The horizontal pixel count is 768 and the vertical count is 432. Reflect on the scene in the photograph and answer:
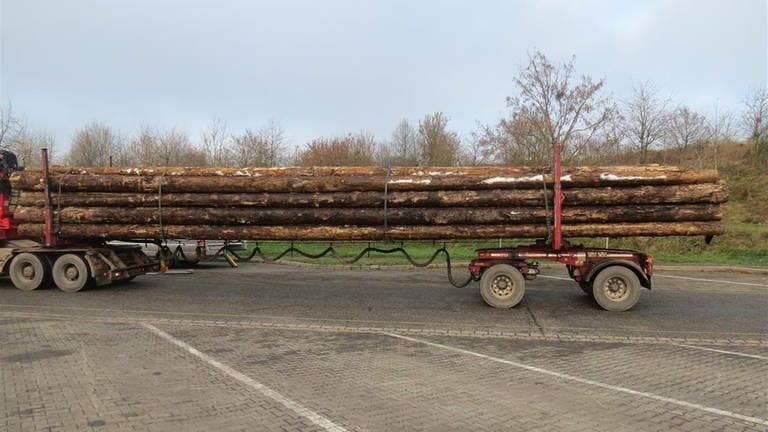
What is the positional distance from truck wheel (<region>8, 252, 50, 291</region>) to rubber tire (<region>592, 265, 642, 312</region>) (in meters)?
11.7

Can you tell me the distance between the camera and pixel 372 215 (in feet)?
34.7

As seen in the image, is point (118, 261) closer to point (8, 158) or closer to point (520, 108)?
point (8, 158)

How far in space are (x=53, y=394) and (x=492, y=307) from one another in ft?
24.0

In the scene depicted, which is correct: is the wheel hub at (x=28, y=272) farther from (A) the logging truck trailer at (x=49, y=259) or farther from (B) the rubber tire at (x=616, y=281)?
(B) the rubber tire at (x=616, y=281)

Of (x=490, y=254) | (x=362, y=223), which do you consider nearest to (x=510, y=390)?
(x=490, y=254)

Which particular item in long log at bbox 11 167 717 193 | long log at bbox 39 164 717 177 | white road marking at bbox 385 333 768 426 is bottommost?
white road marking at bbox 385 333 768 426

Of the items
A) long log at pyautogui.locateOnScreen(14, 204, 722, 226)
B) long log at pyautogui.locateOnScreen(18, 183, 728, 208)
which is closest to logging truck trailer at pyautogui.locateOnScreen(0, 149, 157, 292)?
long log at pyautogui.locateOnScreen(14, 204, 722, 226)

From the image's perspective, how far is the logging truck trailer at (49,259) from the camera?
1184 cm

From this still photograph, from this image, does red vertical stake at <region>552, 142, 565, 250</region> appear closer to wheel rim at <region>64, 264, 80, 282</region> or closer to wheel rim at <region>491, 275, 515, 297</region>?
wheel rim at <region>491, 275, 515, 297</region>

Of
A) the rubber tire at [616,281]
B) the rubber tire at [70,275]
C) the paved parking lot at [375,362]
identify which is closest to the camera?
the paved parking lot at [375,362]

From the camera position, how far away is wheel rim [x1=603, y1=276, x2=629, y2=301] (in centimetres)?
999

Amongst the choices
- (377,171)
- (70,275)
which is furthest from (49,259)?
(377,171)

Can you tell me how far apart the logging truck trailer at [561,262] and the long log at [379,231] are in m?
0.33

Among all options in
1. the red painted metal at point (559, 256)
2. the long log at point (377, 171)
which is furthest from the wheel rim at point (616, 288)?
the long log at point (377, 171)
